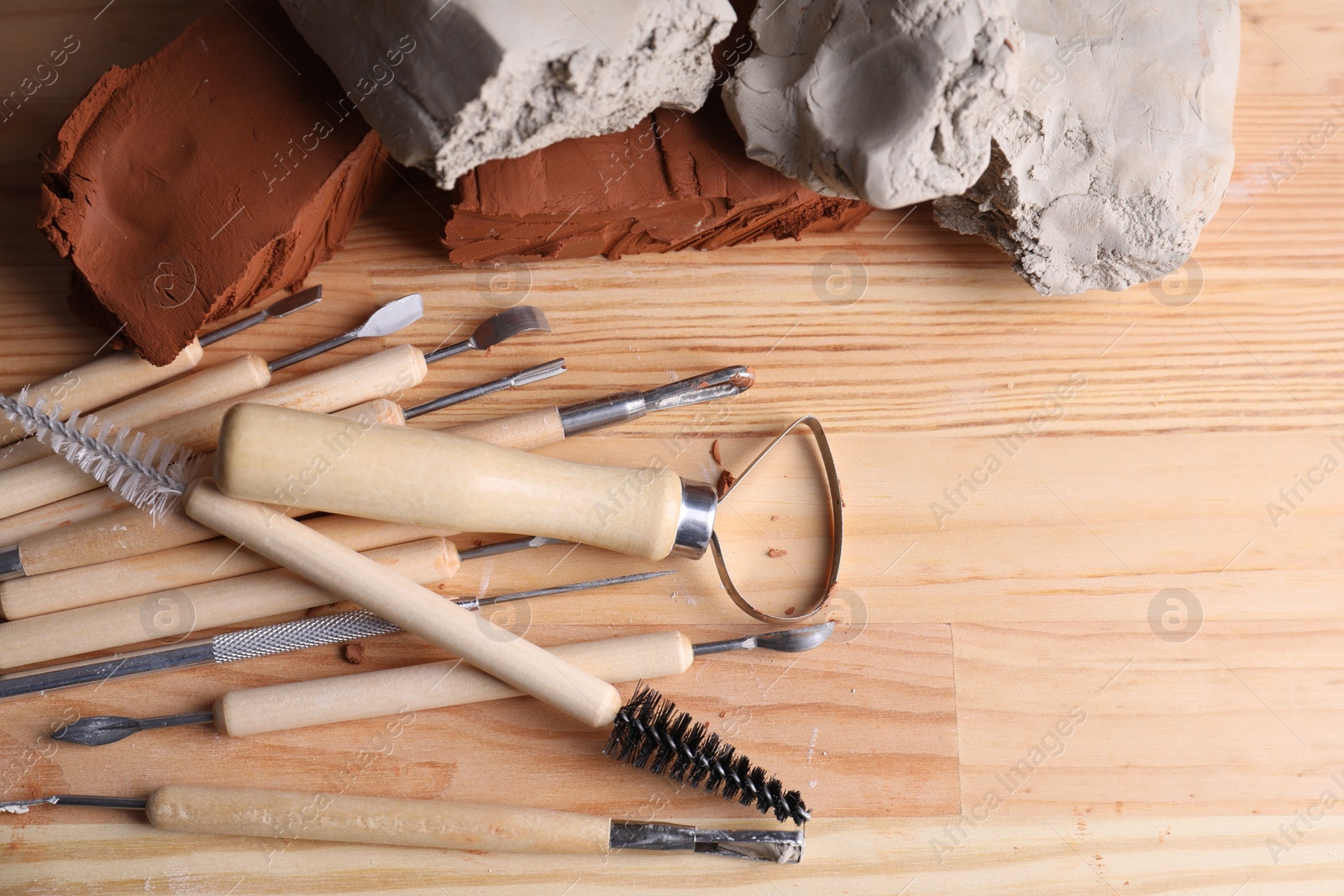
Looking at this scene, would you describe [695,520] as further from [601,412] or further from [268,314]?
[268,314]

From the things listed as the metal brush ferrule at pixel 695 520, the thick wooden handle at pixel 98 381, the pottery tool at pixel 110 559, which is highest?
the thick wooden handle at pixel 98 381

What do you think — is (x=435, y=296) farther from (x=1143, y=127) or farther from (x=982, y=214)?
(x=1143, y=127)

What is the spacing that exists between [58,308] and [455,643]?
0.77 meters

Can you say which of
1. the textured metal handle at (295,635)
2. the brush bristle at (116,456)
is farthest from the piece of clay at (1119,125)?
the brush bristle at (116,456)

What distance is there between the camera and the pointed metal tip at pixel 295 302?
4.74 ft

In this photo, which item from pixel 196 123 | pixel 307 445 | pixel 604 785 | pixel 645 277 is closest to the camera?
pixel 307 445

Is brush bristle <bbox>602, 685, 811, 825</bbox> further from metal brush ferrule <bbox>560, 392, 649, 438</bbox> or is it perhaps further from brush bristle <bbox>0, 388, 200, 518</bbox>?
brush bristle <bbox>0, 388, 200, 518</bbox>

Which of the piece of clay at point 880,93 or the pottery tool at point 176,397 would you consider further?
the pottery tool at point 176,397

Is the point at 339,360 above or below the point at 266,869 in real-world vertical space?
above

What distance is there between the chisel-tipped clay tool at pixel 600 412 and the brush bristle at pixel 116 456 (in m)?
0.37

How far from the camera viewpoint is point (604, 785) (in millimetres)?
1416

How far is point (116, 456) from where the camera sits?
128 cm

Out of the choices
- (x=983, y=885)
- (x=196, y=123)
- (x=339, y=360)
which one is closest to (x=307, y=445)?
(x=339, y=360)

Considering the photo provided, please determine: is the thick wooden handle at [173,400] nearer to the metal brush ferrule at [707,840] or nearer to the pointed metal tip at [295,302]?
the pointed metal tip at [295,302]
